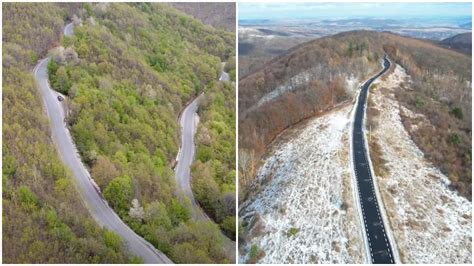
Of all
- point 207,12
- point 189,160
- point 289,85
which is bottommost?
point 189,160

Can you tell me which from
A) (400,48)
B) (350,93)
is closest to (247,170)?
(350,93)

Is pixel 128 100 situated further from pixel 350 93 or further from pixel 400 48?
pixel 400 48

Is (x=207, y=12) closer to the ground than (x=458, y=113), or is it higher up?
higher up

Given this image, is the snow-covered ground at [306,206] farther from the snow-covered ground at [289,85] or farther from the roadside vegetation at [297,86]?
the snow-covered ground at [289,85]

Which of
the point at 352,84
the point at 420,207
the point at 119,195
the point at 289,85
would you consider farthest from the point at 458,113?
the point at 119,195

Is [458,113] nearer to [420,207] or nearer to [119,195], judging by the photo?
[420,207]

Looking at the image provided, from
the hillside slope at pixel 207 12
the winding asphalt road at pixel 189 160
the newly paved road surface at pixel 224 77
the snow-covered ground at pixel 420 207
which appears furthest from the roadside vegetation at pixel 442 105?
the hillside slope at pixel 207 12

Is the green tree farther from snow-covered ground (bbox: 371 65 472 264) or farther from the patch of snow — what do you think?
the patch of snow
